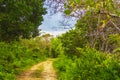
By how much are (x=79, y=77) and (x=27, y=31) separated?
60.4ft

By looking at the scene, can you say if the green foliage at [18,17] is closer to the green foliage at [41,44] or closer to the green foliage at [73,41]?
the green foliage at [73,41]

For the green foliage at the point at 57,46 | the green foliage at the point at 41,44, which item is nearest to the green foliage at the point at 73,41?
the green foliage at the point at 57,46

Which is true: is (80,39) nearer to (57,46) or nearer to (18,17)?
(18,17)

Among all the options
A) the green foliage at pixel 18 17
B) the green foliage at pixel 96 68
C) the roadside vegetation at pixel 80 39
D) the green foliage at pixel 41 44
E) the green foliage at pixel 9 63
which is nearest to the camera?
the roadside vegetation at pixel 80 39

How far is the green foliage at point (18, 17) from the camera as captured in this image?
103 feet

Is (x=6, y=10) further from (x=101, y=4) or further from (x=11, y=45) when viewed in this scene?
(x=101, y=4)

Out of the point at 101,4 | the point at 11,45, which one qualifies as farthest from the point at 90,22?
the point at 101,4

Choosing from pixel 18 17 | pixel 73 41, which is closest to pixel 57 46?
pixel 18 17

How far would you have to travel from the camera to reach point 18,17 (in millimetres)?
32750

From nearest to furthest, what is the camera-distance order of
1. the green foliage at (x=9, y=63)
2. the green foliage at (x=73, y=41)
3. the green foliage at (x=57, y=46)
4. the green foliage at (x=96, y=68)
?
1. the green foliage at (x=96, y=68)
2. the green foliage at (x=9, y=63)
3. the green foliage at (x=73, y=41)
4. the green foliage at (x=57, y=46)

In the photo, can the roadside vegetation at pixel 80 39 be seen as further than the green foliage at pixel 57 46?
No

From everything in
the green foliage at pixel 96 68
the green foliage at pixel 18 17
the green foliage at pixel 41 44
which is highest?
the green foliage at pixel 41 44

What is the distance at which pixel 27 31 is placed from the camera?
113ft

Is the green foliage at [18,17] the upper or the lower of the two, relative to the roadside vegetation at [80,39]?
upper
